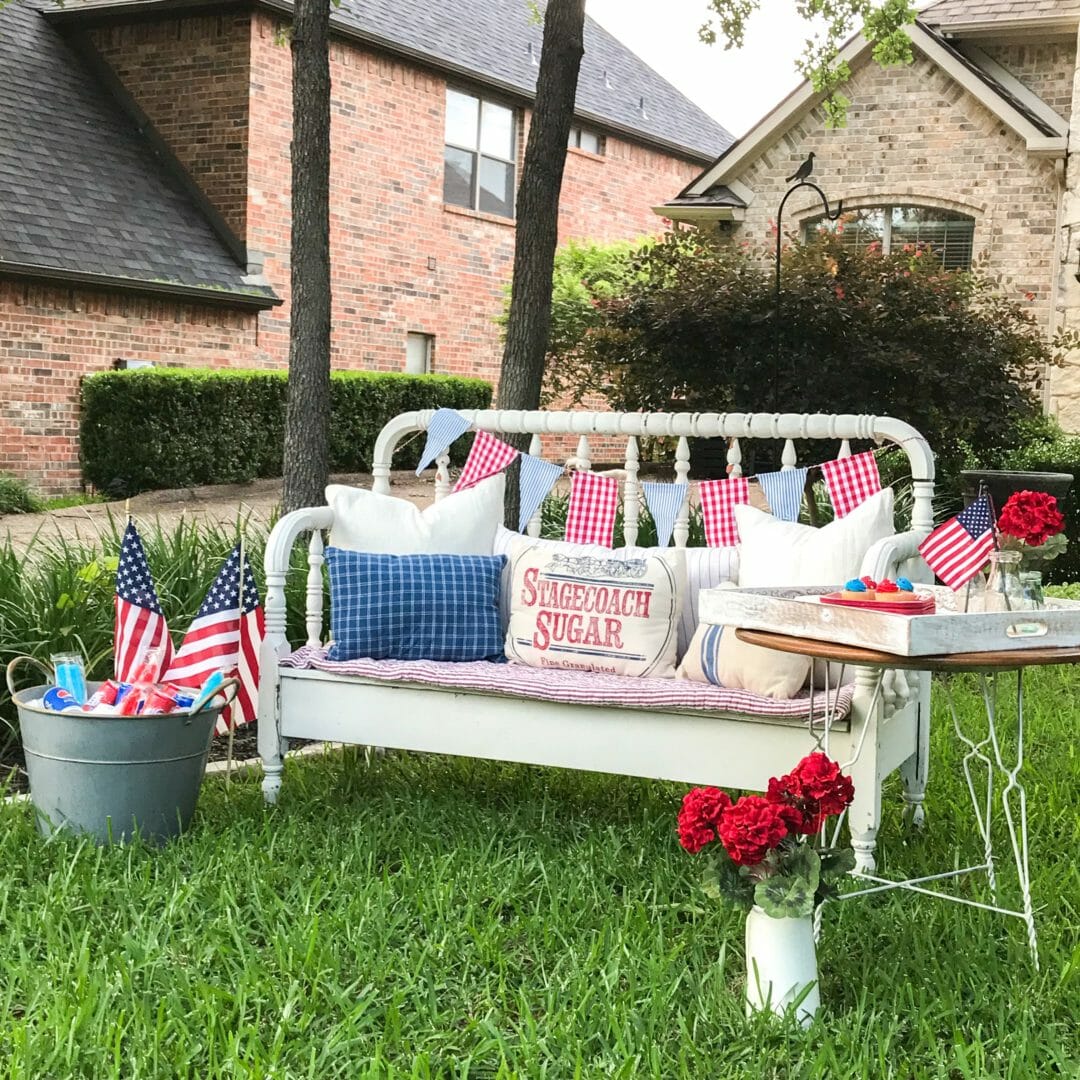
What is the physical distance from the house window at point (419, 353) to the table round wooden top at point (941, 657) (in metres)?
14.6

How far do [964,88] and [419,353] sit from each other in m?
7.21

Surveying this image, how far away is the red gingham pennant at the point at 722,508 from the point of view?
14.5 feet

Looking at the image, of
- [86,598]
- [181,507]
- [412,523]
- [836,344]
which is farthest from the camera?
[181,507]

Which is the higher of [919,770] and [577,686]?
[577,686]

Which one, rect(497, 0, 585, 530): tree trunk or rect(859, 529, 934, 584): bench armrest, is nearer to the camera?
rect(859, 529, 934, 584): bench armrest

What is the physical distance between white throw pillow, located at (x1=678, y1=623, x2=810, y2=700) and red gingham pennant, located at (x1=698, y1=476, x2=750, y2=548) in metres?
0.47

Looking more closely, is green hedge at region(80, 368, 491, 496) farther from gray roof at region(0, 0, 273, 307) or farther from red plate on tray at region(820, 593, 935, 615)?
red plate on tray at region(820, 593, 935, 615)

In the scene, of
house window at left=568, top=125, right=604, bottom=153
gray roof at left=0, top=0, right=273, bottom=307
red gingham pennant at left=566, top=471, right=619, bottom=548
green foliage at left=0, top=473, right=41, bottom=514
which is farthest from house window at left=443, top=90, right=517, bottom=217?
red gingham pennant at left=566, top=471, right=619, bottom=548

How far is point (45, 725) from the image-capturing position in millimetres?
3811

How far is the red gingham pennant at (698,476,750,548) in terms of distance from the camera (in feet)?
14.5

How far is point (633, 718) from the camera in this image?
382 centimetres

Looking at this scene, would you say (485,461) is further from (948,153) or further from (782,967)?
(948,153)

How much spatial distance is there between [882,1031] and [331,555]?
2291 mm

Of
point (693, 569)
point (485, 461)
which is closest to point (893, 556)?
point (693, 569)
